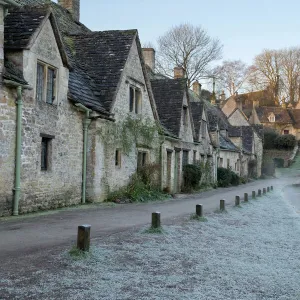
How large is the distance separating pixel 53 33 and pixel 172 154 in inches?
506

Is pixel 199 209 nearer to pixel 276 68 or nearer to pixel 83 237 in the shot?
pixel 83 237

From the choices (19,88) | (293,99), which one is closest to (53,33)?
(19,88)

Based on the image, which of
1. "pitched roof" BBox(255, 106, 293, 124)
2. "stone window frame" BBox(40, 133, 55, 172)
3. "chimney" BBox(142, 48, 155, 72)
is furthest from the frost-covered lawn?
"pitched roof" BBox(255, 106, 293, 124)

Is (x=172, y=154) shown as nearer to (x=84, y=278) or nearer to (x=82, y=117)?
(x=82, y=117)

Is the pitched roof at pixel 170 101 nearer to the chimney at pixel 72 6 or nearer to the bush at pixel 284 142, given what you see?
the chimney at pixel 72 6

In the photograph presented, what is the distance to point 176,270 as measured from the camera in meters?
6.84

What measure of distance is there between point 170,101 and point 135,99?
6.94 metres

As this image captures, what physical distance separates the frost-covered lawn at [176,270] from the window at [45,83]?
607cm

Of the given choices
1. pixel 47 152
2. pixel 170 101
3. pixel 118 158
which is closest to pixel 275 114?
pixel 170 101

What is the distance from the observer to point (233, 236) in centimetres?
1045

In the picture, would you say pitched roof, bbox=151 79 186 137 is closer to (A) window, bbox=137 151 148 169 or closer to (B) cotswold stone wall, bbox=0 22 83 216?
(A) window, bbox=137 151 148 169

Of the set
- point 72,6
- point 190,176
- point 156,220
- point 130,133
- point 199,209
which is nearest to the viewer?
point 156,220

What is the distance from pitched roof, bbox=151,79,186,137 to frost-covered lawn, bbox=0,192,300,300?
1627 cm

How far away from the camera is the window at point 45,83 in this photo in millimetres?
13828
